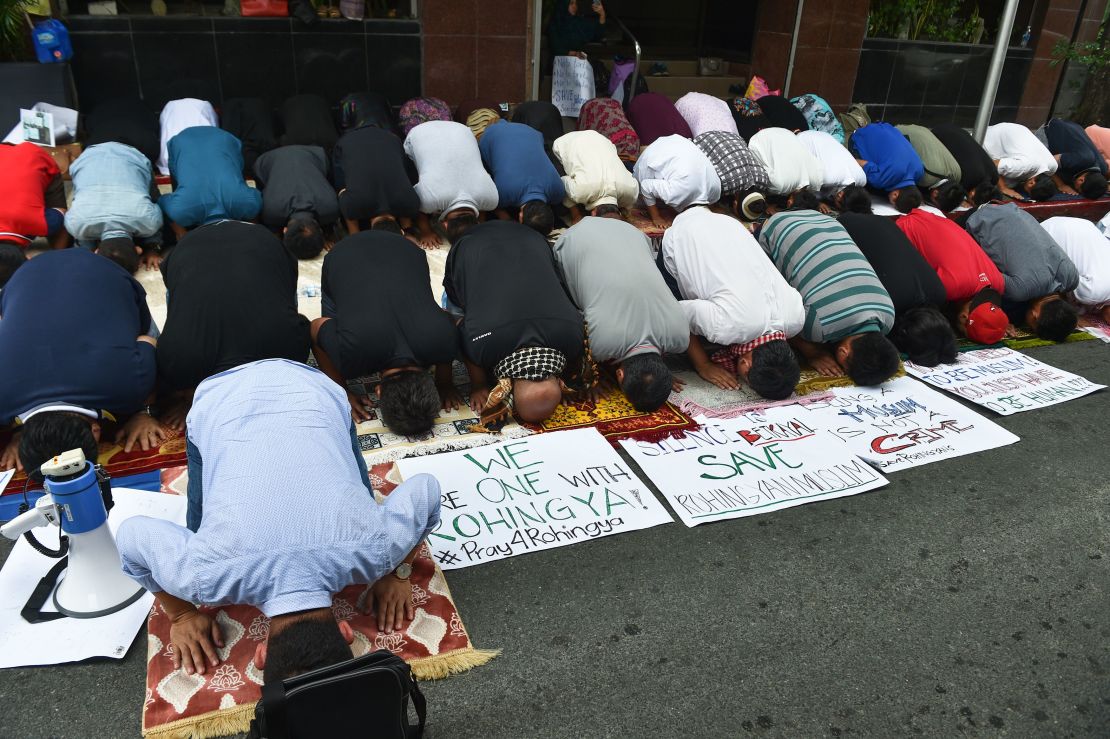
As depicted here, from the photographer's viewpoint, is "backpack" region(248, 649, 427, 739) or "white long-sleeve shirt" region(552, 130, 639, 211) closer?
"backpack" region(248, 649, 427, 739)

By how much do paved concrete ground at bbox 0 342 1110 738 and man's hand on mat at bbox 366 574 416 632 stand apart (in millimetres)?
178

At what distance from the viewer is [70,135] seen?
15.4ft

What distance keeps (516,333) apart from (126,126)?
10.4ft

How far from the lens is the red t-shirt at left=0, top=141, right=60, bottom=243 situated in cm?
357

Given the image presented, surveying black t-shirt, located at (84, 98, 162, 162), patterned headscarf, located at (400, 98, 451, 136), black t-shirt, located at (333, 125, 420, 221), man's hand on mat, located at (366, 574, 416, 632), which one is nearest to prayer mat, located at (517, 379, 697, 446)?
man's hand on mat, located at (366, 574, 416, 632)

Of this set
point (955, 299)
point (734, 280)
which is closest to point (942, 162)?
point (955, 299)

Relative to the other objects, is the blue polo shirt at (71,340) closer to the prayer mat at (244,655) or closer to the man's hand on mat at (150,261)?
the prayer mat at (244,655)

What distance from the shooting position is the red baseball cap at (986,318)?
12.6 feet

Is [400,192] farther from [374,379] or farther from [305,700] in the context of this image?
[305,700]

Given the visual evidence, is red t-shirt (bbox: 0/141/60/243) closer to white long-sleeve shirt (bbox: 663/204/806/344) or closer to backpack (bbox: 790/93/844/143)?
white long-sleeve shirt (bbox: 663/204/806/344)

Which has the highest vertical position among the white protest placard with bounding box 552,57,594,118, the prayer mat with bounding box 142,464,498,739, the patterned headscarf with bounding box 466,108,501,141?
the white protest placard with bounding box 552,57,594,118

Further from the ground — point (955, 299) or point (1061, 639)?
point (955, 299)

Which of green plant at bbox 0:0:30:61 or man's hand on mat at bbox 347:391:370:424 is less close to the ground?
green plant at bbox 0:0:30:61

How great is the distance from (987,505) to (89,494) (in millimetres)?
2742
